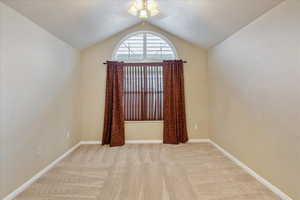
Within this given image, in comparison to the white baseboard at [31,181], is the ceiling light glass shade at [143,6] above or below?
above

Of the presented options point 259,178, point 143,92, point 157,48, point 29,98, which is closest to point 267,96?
point 259,178

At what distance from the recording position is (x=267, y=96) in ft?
7.23

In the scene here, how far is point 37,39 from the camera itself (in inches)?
98.1

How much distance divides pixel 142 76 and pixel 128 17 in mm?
1352

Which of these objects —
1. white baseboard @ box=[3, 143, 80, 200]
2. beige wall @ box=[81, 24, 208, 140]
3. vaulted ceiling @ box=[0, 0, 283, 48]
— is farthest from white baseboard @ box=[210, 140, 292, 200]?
white baseboard @ box=[3, 143, 80, 200]

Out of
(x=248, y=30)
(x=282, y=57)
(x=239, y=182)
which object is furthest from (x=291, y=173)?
(x=248, y=30)

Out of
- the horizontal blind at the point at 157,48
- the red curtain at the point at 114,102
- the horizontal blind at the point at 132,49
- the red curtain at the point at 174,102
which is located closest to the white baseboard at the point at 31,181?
the red curtain at the point at 114,102

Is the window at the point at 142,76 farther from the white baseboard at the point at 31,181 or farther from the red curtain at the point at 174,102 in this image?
the white baseboard at the point at 31,181

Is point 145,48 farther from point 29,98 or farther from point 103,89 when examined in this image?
point 29,98

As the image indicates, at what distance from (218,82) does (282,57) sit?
1776 mm

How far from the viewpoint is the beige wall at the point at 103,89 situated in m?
4.21

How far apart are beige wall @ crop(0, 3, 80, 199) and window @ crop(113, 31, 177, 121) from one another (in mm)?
1394

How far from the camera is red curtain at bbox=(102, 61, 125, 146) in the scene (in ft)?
13.3

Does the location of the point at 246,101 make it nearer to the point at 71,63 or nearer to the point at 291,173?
the point at 291,173
